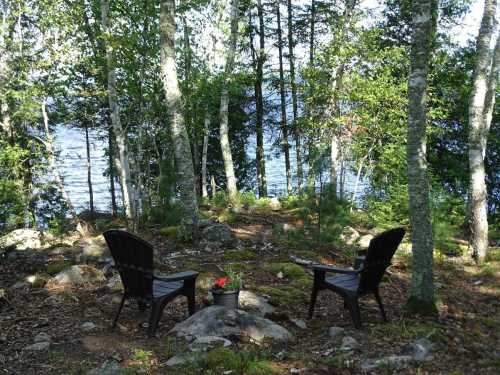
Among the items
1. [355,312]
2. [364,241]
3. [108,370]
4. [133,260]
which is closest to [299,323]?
[355,312]

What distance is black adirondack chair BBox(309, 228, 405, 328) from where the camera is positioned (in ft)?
15.0

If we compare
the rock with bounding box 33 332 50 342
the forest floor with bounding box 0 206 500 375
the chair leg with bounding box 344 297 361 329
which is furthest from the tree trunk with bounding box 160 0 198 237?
the chair leg with bounding box 344 297 361 329

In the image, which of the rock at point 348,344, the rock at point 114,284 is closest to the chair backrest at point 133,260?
the rock at point 114,284

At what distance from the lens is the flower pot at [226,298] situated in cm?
465

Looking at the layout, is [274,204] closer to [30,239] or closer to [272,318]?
[30,239]

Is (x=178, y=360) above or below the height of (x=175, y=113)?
below

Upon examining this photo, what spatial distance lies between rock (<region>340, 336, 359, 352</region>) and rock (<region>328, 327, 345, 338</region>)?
0.20 m

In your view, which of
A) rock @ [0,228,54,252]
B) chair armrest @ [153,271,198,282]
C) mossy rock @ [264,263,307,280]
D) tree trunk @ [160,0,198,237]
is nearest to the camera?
chair armrest @ [153,271,198,282]

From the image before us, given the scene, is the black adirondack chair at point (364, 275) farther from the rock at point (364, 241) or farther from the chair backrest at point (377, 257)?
the rock at point (364, 241)

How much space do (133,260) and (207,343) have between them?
1.14 m

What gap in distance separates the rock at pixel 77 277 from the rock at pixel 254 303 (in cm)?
234

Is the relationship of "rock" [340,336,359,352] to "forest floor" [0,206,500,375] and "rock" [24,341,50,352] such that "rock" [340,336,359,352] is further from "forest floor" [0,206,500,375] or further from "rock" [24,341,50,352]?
"rock" [24,341,50,352]

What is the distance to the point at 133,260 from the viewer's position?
4.46m

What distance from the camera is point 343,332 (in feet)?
14.6
